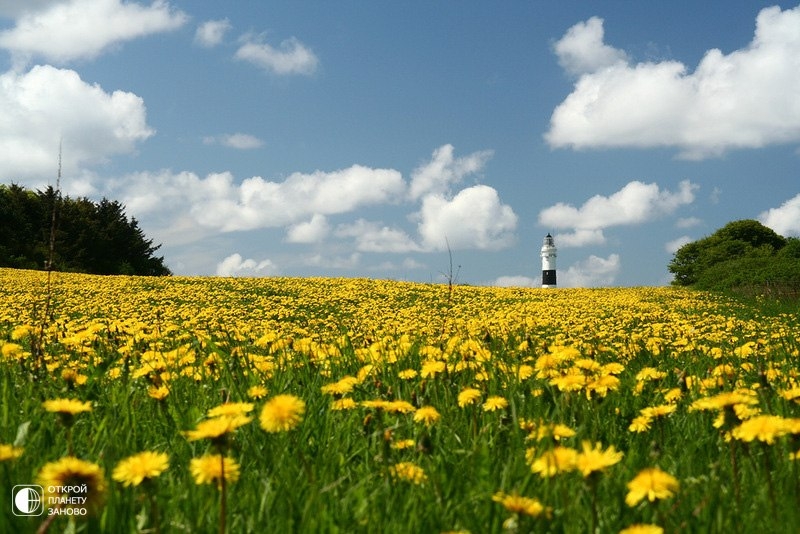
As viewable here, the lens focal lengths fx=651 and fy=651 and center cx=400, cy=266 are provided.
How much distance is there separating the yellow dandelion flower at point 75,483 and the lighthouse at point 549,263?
152ft

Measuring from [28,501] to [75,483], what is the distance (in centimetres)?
58

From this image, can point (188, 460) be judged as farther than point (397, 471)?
Yes

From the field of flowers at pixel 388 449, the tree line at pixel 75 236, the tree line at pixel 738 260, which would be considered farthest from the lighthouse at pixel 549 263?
the field of flowers at pixel 388 449

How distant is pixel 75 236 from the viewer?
4406 centimetres

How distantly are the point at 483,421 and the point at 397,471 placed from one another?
116cm

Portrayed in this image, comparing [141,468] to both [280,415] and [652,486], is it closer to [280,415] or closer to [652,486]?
[280,415]

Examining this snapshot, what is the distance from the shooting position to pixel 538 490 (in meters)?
2.07

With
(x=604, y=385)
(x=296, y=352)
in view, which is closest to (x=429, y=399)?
(x=604, y=385)

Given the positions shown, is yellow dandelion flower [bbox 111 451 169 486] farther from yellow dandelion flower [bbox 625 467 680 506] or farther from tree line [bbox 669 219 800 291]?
tree line [bbox 669 219 800 291]

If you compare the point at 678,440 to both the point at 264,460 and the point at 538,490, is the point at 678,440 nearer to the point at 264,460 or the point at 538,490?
the point at 538,490

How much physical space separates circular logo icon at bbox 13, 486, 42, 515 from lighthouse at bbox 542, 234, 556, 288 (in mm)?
46065

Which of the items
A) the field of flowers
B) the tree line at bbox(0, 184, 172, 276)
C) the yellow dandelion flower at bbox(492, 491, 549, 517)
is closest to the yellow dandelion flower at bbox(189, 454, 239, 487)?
the field of flowers

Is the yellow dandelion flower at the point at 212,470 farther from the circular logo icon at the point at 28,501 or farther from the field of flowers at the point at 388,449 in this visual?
the circular logo icon at the point at 28,501

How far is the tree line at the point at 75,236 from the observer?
4219 centimetres
